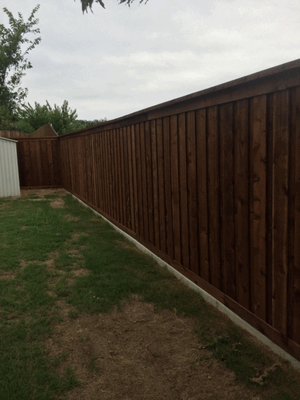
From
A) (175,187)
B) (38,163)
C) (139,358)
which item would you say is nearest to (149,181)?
(175,187)

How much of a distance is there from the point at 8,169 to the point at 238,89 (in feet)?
35.0

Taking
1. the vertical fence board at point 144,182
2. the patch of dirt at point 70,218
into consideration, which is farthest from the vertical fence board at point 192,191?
the patch of dirt at point 70,218

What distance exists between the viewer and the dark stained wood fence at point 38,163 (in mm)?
14055

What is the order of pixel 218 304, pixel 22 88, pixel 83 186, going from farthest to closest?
pixel 22 88 < pixel 83 186 < pixel 218 304

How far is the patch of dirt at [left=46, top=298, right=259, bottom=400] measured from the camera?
2252mm

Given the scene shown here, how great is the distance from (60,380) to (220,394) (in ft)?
3.30

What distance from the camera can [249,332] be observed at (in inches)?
113

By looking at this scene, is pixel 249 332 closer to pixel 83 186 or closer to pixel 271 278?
pixel 271 278

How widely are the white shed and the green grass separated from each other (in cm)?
555

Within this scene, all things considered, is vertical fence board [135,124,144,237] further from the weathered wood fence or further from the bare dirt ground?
the bare dirt ground

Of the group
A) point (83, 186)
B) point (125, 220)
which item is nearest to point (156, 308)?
point (125, 220)

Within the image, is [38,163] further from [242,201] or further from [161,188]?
[242,201]

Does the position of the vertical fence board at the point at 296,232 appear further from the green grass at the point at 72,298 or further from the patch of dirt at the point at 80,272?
the patch of dirt at the point at 80,272

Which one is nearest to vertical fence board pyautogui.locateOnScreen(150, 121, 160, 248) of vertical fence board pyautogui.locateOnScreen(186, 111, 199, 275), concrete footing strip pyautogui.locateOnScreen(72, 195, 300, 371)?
concrete footing strip pyautogui.locateOnScreen(72, 195, 300, 371)
